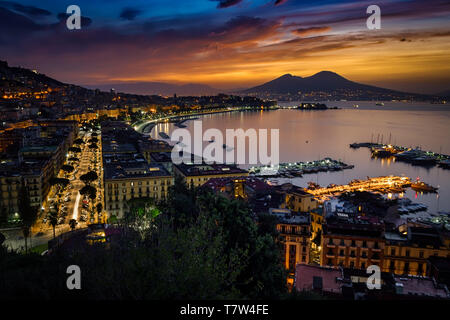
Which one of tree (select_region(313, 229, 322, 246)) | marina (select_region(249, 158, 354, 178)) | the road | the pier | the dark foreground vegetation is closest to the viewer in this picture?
the dark foreground vegetation

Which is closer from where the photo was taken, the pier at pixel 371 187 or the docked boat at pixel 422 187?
the pier at pixel 371 187

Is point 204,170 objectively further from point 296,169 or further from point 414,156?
point 414,156

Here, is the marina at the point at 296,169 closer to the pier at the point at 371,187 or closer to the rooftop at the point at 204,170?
the pier at the point at 371,187

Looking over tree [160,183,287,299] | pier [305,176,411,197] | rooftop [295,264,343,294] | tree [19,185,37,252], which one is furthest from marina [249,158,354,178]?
tree [160,183,287,299]

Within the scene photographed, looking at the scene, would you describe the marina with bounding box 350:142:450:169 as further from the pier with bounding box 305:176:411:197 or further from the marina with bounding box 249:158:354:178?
the pier with bounding box 305:176:411:197

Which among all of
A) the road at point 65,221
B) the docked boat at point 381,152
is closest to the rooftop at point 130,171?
the road at point 65,221

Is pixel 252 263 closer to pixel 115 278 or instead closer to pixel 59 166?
pixel 115 278

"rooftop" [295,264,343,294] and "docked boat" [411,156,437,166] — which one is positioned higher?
"rooftop" [295,264,343,294]

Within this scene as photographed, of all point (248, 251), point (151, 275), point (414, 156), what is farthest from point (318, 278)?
point (414, 156)

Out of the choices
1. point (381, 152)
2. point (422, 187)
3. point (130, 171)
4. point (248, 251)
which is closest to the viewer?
point (248, 251)

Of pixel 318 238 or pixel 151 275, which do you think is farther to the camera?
pixel 318 238

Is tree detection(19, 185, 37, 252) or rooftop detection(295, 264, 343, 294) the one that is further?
tree detection(19, 185, 37, 252)

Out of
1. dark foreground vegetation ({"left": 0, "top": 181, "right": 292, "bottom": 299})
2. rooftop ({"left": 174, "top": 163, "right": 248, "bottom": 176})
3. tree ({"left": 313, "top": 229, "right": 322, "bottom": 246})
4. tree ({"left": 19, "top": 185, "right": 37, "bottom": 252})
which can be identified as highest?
dark foreground vegetation ({"left": 0, "top": 181, "right": 292, "bottom": 299})
